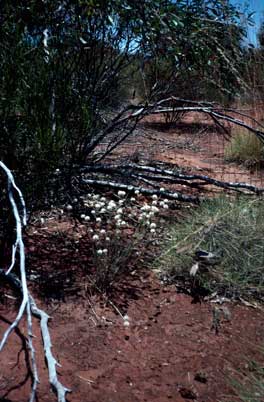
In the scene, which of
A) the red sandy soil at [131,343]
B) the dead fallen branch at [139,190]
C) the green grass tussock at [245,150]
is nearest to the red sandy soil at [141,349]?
the red sandy soil at [131,343]

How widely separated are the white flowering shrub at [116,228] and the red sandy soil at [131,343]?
0.36ft

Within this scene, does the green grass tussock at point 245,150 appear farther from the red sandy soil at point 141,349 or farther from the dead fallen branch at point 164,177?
the red sandy soil at point 141,349

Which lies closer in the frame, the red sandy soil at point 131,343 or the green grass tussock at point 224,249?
the red sandy soil at point 131,343

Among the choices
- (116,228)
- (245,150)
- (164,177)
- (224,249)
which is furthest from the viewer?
(245,150)

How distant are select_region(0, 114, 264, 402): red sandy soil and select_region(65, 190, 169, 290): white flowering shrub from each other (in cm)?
11

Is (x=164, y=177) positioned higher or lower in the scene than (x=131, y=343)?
higher

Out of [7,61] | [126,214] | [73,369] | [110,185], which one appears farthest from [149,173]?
[73,369]

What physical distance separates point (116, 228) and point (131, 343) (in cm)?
136

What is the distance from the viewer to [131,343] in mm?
2969

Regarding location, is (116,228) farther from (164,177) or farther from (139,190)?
(164,177)

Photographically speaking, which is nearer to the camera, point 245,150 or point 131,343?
point 131,343

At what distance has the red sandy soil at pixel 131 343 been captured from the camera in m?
2.58

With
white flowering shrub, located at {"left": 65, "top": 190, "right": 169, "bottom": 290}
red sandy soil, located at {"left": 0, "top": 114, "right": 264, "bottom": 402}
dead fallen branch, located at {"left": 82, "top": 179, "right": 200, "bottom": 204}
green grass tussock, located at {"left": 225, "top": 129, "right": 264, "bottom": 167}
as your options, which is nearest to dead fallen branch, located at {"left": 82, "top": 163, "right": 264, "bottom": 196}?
dead fallen branch, located at {"left": 82, "top": 179, "right": 200, "bottom": 204}

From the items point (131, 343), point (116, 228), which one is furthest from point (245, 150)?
point (131, 343)
